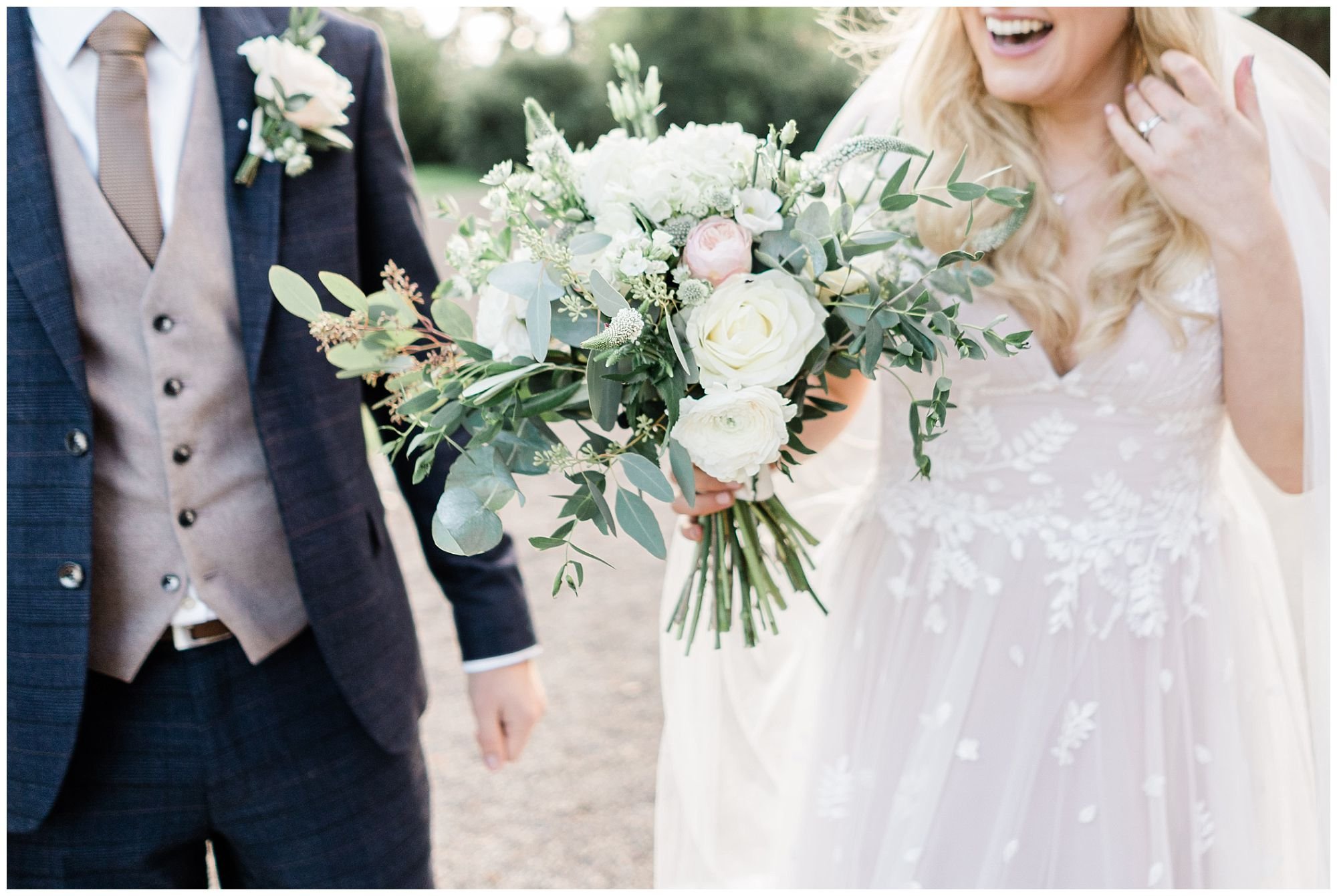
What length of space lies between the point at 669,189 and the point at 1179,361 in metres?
0.97

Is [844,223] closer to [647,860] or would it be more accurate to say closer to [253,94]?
[253,94]

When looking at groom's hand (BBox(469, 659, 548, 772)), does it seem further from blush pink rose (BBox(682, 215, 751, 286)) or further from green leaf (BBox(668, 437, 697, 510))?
blush pink rose (BBox(682, 215, 751, 286))

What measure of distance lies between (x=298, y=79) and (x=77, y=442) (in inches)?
26.3

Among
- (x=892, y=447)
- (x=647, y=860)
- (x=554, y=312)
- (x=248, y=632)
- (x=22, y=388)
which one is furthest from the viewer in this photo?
(x=647, y=860)

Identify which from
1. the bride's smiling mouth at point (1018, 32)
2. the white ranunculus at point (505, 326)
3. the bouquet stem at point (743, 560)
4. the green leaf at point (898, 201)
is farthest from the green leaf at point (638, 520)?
the bride's smiling mouth at point (1018, 32)

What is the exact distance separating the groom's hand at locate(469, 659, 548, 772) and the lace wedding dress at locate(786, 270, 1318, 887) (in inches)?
22.2

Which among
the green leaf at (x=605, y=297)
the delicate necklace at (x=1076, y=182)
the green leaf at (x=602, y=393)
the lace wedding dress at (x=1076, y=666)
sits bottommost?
the lace wedding dress at (x=1076, y=666)

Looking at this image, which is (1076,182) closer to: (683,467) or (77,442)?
(683,467)

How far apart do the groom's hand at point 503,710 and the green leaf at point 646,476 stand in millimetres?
867

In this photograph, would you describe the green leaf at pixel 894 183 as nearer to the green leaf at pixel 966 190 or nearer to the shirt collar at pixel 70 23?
the green leaf at pixel 966 190

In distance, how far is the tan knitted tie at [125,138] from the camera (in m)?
1.59

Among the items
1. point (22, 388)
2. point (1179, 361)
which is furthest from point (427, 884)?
point (1179, 361)

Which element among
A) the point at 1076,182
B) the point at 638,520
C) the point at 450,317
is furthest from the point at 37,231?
the point at 1076,182

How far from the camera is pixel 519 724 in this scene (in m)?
2.01
